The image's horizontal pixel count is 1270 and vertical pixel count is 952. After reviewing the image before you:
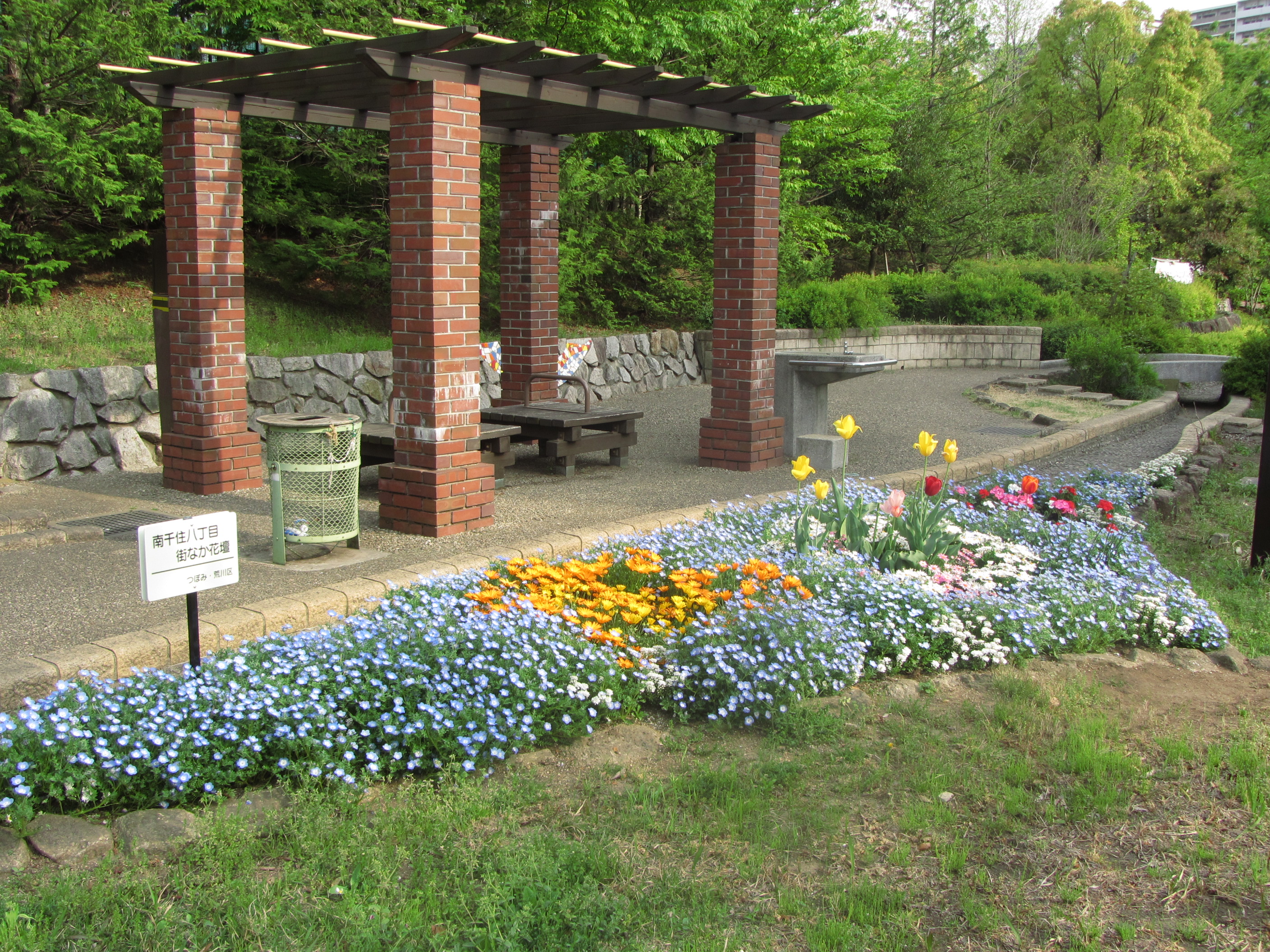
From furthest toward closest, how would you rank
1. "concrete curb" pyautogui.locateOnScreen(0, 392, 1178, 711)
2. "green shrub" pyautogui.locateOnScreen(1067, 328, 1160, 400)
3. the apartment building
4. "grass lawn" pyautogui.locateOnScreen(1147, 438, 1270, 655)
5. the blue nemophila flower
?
the apartment building < "green shrub" pyautogui.locateOnScreen(1067, 328, 1160, 400) < "grass lawn" pyautogui.locateOnScreen(1147, 438, 1270, 655) < "concrete curb" pyautogui.locateOnScreen(0, 392, 1178, 711) < the blue nemophila flower

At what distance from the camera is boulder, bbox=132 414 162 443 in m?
8.72

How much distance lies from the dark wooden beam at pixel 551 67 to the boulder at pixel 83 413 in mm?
4096

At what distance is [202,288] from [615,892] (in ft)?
19.6

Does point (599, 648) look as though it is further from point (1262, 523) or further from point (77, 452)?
point (77, 452)

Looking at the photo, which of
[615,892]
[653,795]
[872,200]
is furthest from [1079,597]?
[872,200]

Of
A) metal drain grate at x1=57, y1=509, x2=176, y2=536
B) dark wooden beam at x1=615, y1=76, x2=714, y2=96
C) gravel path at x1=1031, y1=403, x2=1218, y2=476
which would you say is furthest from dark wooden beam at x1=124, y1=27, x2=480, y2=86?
gravel path at x1=1031, y1=403, x2=1218, y2=476

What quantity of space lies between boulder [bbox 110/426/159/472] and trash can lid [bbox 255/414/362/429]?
291cm

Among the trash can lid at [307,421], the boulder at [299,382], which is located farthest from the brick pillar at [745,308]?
the boulder at [299,382]

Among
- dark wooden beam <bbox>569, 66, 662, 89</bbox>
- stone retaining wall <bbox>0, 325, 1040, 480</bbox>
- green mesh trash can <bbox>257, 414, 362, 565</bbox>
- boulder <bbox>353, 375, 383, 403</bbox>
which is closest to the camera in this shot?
green mesh trash can <bbox>257, 414, 362, 565</bbox>

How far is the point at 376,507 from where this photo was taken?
7.51 metres

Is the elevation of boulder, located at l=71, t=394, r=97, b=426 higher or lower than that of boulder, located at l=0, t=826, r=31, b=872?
higher

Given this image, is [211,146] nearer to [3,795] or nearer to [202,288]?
[202,288]

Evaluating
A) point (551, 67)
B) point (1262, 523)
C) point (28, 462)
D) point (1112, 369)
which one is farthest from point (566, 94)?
point (1112, 369)

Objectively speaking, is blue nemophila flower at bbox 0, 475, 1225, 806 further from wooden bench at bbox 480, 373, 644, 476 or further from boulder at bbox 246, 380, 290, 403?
boulder at bbox 246, 380, 290, 403
